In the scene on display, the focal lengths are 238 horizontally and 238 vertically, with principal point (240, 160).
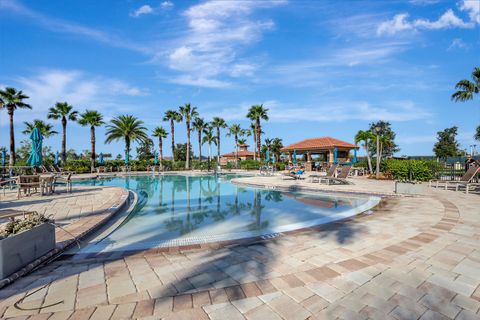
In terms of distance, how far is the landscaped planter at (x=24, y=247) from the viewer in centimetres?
250

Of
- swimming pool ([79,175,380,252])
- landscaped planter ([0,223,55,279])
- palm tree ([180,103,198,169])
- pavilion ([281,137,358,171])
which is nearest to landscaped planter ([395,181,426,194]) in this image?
swimming pool ([79,175,380,252])

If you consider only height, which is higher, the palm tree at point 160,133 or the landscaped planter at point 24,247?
the palm tree at point 160,133

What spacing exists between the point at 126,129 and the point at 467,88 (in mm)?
Answer: 30603

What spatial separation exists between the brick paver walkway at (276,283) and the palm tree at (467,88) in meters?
15.9

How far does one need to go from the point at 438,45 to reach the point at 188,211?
55.8 feet

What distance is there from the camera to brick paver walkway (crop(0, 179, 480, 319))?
202cm

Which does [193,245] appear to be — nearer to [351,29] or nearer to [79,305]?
[79,305]

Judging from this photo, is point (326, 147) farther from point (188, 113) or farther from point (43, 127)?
point (43, 127)

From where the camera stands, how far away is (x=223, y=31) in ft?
42.0

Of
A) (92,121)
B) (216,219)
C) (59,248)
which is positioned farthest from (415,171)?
(92,121)

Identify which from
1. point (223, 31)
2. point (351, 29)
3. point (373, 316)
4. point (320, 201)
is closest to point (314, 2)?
point (351, 29)

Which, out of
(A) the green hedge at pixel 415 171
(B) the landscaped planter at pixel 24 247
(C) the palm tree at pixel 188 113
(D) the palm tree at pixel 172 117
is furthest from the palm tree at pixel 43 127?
(A) the green hedge at pixel 415 171

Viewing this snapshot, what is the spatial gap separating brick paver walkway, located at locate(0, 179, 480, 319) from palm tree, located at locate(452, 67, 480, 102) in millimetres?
15942

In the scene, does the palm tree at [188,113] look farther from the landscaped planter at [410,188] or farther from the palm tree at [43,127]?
the landscaped planter at [410,188]
